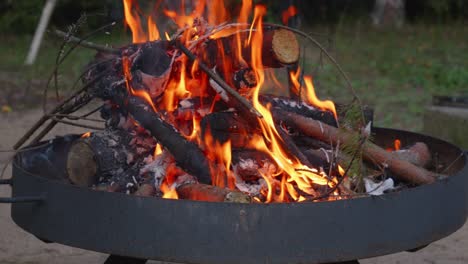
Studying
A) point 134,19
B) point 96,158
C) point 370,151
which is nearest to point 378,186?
point 370,151

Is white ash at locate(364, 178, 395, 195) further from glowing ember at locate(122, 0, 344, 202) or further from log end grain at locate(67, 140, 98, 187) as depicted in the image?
log end grain at locate(67, 140, 98, 187)

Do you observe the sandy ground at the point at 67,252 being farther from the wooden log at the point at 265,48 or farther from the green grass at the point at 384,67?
the green grass at the point at 384,67

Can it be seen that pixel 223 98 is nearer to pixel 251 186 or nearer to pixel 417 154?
pixel 251 186

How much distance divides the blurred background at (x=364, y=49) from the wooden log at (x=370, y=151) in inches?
91.1

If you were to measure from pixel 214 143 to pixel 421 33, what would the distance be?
8.49 meters

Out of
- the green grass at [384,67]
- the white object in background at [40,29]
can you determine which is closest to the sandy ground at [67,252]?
the green grass at [384,67]

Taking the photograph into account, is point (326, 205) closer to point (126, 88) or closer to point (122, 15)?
point (126, 88)

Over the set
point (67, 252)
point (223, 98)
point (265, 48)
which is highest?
point (265, 48)

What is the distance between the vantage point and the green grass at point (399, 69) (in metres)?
7.29

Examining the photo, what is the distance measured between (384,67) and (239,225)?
258 inches

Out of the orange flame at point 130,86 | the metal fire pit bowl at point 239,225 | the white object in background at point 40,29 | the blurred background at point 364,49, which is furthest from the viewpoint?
the white object in background at point 40,29

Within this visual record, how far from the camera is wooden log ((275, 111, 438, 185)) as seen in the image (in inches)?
118

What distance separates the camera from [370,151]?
304 cm

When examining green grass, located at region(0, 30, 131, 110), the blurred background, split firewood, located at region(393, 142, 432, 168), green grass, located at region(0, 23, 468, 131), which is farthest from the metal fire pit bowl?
green grass, located at region(0, 30, 131, 110)
